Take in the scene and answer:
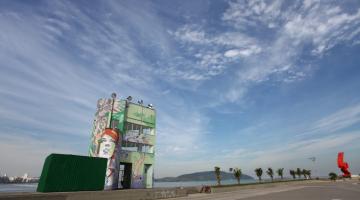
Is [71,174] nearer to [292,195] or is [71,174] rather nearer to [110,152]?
[110,152]

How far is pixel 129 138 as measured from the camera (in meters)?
47.6

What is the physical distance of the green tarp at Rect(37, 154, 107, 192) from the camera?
27612 millimetres

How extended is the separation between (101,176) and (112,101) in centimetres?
1703

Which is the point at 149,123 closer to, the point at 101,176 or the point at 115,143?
the point at 115,143

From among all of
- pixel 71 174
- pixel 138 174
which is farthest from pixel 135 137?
pixel 71 174

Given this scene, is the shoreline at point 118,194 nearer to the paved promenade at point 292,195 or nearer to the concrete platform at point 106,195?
the concrete platform at point 106,195

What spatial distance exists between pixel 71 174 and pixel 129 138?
18212 mm

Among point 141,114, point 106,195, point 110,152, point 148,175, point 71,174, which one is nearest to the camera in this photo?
point 106,195

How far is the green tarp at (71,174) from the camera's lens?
27612 millimetres

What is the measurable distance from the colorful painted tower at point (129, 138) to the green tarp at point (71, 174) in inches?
337

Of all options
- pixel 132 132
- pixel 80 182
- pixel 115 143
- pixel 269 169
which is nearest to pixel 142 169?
pixel 132 132

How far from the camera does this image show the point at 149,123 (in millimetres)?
52469

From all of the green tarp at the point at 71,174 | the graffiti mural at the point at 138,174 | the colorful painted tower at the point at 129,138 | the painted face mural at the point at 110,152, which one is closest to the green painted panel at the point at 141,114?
the colorful painted tower at the point at 129,138

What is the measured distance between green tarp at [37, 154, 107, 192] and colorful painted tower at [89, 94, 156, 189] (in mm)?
8563
